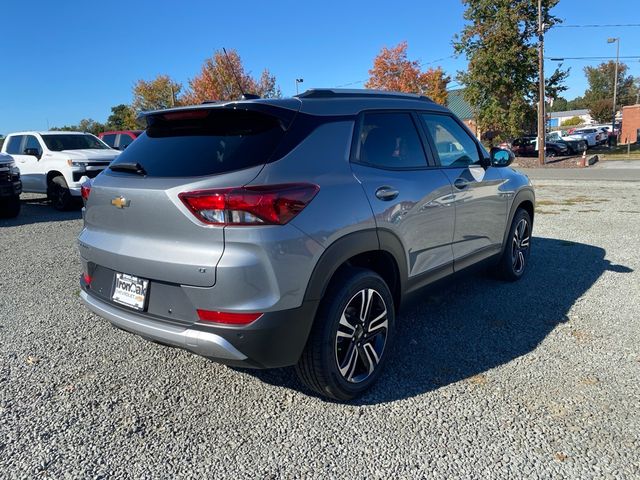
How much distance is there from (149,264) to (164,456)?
98 cm

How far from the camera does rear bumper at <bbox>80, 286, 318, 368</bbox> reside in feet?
8.07

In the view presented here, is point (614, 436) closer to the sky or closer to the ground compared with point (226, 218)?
closer to the ground

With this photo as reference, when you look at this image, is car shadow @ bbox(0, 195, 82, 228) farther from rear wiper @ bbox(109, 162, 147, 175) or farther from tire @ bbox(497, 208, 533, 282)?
tire @ bbox(497, 208, 533, 282)

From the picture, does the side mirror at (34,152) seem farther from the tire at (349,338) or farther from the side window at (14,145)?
the tire at (349,338)

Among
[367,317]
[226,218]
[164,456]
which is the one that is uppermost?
[226,218]

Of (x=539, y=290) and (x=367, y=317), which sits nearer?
(x=367, y=317)

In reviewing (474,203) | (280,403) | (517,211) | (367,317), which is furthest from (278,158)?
(517,211)

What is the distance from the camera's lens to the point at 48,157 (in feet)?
37.2

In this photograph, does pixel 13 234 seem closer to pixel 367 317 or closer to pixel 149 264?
pixel 149 264

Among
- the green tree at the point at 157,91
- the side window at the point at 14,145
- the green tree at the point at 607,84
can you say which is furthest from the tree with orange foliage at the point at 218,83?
the green tree at the point at 607,84

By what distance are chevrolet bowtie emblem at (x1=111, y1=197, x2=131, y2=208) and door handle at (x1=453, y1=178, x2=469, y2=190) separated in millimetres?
2385

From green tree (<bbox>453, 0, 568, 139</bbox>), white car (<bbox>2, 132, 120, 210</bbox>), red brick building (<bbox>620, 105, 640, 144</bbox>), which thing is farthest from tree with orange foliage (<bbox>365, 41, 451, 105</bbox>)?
white car (<bbox>2, 132, 120, 210</bbox>)

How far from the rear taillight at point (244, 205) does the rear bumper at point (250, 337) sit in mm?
482

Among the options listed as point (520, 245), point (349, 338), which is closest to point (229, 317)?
point (349, 338)
